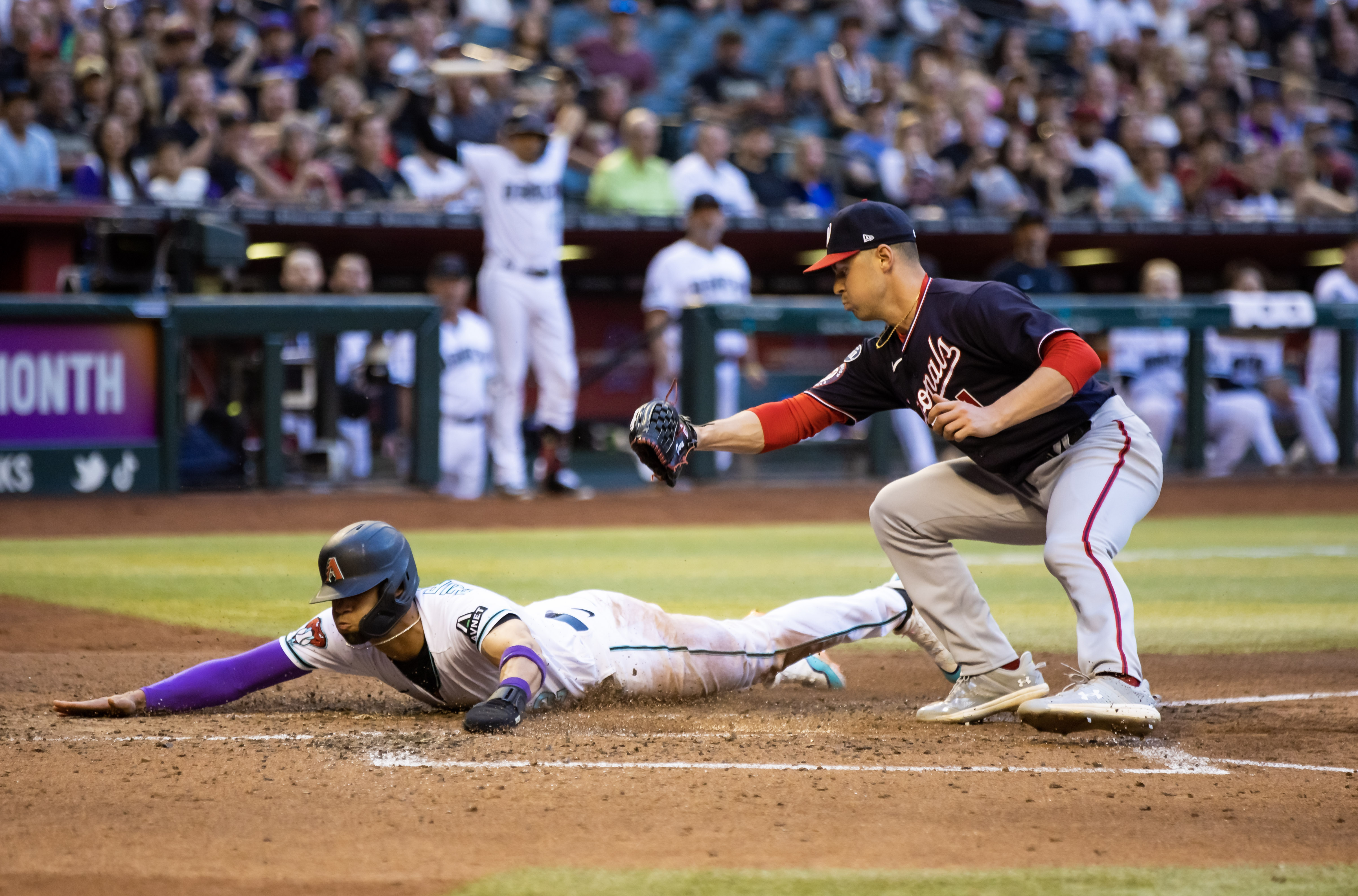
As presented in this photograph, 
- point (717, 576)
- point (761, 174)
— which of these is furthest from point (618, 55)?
point (717, 576)

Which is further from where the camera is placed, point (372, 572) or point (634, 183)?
point (634, 183)

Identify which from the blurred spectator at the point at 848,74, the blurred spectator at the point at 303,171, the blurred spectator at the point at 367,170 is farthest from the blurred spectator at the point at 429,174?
the blurred spectator at the point at 848,74

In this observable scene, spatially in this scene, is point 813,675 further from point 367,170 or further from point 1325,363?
point 1325,363

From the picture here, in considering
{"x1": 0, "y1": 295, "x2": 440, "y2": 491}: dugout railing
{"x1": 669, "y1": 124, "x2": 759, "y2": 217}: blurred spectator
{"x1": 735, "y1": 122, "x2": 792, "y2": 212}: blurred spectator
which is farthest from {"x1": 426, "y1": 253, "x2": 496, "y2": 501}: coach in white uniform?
{"x1": 735, "y1": 122, "x2": 792, "y2": 212}: blurred spectator

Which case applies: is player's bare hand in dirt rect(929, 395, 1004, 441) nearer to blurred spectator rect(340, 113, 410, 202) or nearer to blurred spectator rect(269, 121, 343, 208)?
blurred spectator rect(269, 121, 343, 208)

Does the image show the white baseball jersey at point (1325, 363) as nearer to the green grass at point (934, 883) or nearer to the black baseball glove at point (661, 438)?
the black baseball glove at point (661, 438)

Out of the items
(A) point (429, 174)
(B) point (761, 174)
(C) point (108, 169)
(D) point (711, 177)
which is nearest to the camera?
(C) point (108, 169)
